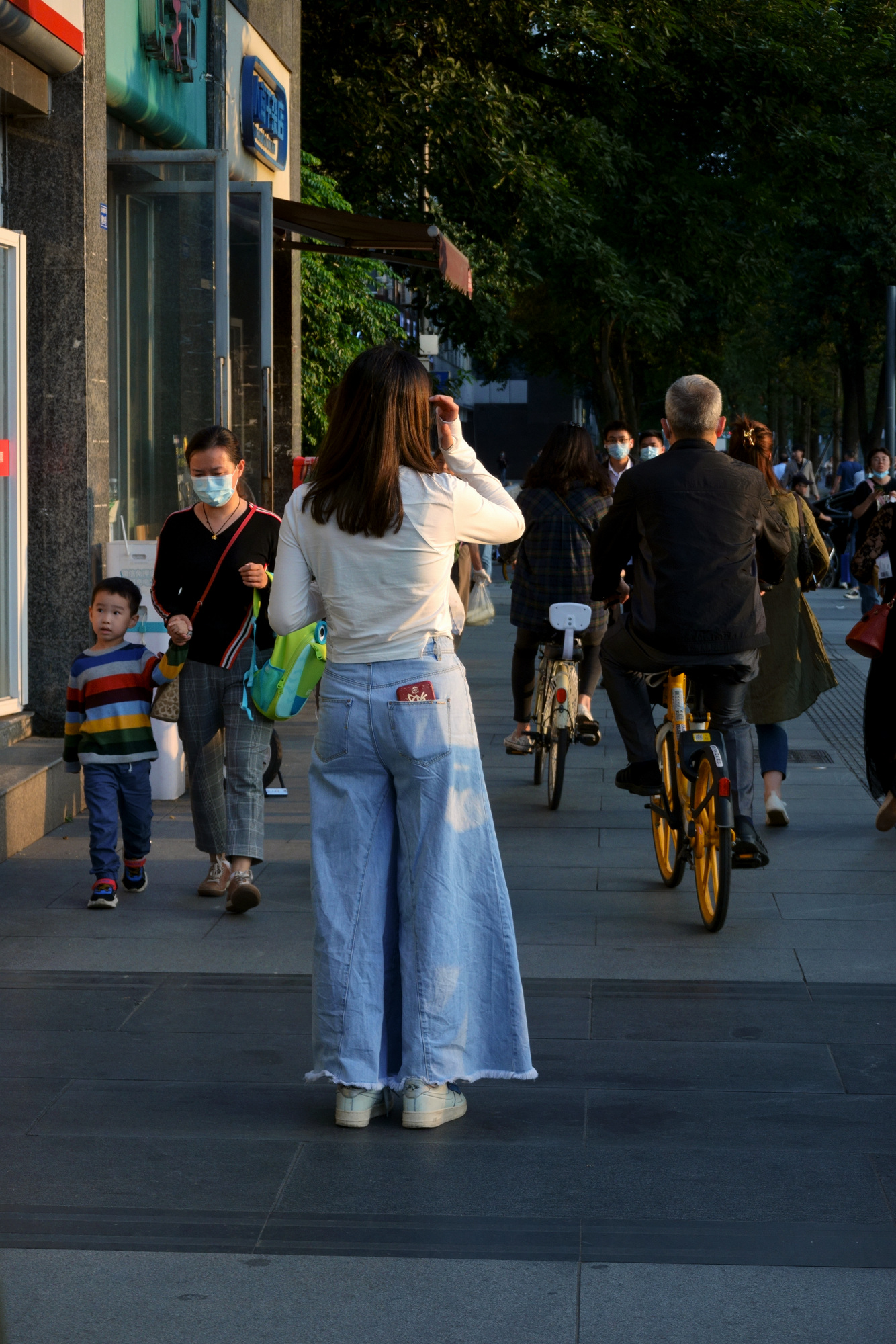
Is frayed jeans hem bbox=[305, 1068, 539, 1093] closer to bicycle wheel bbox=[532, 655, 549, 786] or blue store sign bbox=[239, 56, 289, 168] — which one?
bicycle wheel bbox=[532, 655, 549, 786]

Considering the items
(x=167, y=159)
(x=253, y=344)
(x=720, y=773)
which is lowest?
(x=720, y=773)

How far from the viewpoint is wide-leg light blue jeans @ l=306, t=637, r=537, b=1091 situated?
4.15 m

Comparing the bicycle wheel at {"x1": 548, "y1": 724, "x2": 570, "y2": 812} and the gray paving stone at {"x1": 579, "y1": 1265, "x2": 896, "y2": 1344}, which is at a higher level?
the bicycle wheel at {"x1": 548, "y1": 724, "x2": 570, "y2": 812}

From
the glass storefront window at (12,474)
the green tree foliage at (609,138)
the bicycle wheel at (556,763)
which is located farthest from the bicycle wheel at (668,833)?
the green tree foliage at (609,138)

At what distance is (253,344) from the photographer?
12.3 meters

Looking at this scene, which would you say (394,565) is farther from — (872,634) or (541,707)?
(541,707)

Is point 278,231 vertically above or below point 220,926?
above

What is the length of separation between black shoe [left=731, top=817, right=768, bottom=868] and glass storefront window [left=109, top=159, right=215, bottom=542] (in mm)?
4934

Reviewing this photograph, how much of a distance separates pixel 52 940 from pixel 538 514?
4.04m

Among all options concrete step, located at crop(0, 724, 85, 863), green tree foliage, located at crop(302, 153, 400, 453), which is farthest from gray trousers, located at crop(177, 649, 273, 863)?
green tree foliage, located at crop(302, 153, 400, 453)

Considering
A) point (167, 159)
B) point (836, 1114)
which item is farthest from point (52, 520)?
point (836, 1114)

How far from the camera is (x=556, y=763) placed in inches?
329

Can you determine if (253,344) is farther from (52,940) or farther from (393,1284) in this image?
(393,1284)

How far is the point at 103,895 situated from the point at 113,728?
24.8 inches
